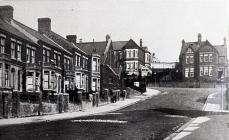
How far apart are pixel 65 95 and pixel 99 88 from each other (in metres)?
17.3

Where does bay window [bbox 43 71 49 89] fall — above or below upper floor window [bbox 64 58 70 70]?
below

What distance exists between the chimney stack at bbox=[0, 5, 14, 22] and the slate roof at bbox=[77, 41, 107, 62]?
17.5 meters

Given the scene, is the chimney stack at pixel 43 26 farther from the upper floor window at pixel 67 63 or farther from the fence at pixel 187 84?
the fence at pixel 187 84

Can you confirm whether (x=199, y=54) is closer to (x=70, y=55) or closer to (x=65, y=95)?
(x=70, y=55)

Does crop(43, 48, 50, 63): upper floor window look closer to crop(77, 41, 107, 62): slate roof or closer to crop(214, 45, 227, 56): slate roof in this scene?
crop(77, 41, 107, 62): slate roof

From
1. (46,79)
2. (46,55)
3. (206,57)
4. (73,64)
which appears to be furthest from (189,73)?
(46,79)

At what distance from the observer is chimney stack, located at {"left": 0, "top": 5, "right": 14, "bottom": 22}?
24609 mm

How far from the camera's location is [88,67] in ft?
125

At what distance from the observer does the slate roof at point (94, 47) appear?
42969mm

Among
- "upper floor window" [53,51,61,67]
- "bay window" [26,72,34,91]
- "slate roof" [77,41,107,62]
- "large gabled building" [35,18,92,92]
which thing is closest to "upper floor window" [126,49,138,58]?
"slate roof" [77,41,107,62]

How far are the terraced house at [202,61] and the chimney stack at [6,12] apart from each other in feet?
116

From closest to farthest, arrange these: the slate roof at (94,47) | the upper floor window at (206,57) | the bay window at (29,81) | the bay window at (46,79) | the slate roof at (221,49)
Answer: the bay window at (29,81), the bay window at (46,79), the slate roof at (94,47), the upper floor window at (206,57), the slate roof at (221,49)

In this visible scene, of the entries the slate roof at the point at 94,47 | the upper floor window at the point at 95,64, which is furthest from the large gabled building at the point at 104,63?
the upper floor window at the point at 95,64

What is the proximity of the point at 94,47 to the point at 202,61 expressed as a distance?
20.6 m
